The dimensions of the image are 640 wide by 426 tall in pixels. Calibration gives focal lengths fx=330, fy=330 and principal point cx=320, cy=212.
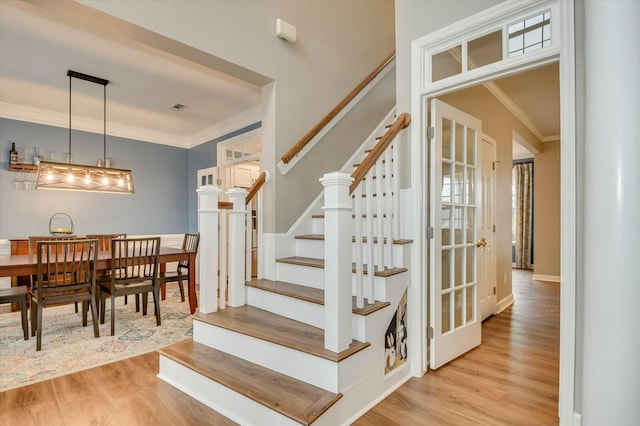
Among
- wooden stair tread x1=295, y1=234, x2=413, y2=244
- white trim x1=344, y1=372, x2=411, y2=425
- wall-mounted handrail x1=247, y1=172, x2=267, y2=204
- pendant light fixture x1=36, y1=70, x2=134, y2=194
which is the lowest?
white trim x1=344, y1=372, x2=411, y2=425

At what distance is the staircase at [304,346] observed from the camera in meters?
1.79

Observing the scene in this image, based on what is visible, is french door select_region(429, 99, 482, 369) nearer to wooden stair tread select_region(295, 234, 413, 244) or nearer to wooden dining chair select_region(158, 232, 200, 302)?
wooden stair tread select_region(295, 234, 413, 244)

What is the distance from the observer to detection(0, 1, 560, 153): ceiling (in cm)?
306

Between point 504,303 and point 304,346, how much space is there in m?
3.61

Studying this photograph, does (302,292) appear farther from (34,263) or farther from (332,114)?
(34,263)

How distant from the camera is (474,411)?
1.96 m

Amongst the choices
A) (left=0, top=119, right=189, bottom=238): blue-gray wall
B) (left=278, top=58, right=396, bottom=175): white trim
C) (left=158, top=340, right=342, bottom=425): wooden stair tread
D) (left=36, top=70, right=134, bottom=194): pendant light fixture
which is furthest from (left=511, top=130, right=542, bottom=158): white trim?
(left=0, top=119, right=189, bottom=238): blue-gray wall

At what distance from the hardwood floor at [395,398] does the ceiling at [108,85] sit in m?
2.88

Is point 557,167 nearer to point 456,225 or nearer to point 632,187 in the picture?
point 456,225

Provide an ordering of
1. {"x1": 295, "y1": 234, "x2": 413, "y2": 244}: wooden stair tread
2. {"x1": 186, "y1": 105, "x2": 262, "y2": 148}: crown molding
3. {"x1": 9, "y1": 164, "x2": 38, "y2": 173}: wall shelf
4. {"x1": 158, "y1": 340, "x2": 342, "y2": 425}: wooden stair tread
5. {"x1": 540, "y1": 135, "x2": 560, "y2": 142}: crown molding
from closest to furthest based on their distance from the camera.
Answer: {"x1": 158, "y1": 340, "x2": 342, "y2": 425}: wooden stair tread, {"x1": 295, "y1": 234, "x2": 413, "y2": 244}: wooden stair tread, {"x1": 9, "y1": 164, "x2": 38, "y2": 173}: wall shelf, {"x1": 186, "y1": 105, "x2": 262, "y2": 148}: crown molding, {"x1": 540, "y1": 135, "x2": 560, "y2": 142}: crown molding

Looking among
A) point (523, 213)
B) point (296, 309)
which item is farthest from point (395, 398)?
point (523, 213)

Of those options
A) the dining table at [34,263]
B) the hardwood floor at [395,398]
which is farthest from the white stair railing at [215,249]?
the dining table at [34,263]

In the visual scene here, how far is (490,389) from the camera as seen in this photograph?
2.21 meters

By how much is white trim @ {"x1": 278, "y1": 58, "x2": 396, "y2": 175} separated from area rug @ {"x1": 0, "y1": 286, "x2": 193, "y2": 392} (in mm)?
1949
